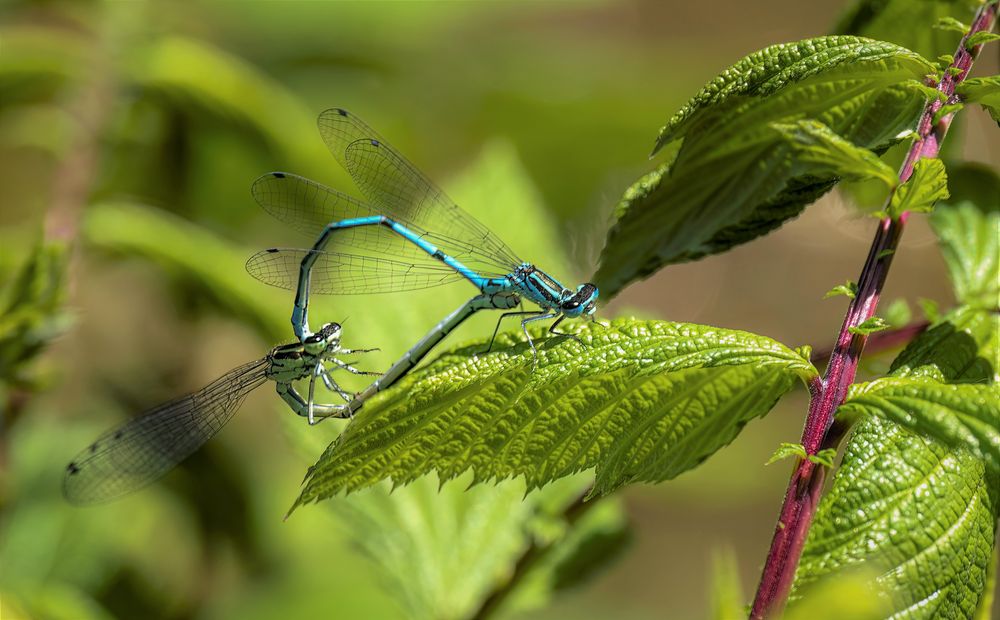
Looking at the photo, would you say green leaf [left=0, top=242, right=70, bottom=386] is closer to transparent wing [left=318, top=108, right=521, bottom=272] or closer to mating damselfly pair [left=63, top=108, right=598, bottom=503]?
mating damselfly pair [left=63, top=108, right=598, bottom=503]

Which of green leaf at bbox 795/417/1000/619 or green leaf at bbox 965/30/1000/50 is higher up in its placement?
green leaf at bbox 965/30/1000/50

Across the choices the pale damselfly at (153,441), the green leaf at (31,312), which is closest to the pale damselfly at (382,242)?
the pale damselfly at (153,441)

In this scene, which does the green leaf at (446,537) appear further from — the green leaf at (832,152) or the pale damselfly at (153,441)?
the green leaf at (832,152)

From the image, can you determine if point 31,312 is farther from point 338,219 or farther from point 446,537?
point 446,537

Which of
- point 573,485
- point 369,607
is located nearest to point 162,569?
point 369,607

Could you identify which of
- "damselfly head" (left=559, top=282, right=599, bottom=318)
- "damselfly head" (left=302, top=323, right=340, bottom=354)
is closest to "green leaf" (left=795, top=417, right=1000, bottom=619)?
"damselfly head" (left=559, top=282, right=599, bottom=318)
